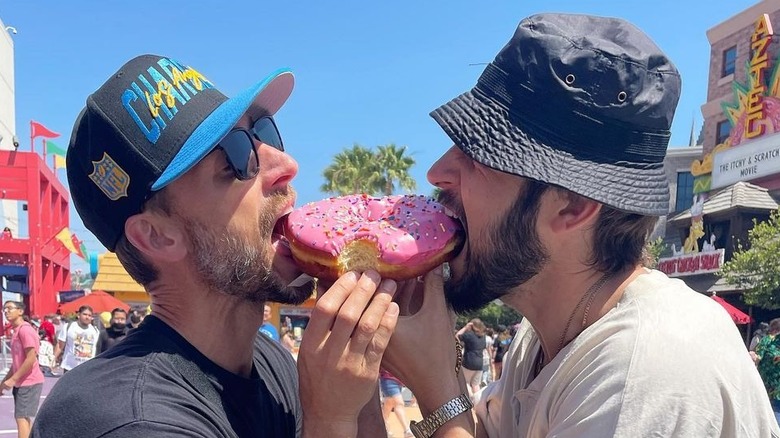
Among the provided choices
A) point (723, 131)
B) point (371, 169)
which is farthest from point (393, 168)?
point (723, 131)

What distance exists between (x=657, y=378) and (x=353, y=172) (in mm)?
27133

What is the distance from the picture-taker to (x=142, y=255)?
6.23 feet

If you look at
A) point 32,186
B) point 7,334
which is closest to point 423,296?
point 7,334

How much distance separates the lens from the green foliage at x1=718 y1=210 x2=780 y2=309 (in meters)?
19.9

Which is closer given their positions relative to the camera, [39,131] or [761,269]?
[761,269]

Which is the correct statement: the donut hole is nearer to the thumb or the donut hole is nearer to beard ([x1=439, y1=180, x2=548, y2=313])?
the thumb

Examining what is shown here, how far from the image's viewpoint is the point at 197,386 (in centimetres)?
163

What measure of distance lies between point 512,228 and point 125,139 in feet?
3.83

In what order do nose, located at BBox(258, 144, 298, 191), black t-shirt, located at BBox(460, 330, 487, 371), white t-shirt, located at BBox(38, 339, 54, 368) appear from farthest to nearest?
1. white t-shirt, located at BBox(38, 339, 54, 368)
2. black t-shirt, located at BBox(460, 330, 487, 371)
3. nose, located at BBox(258, 144, 298, 191)

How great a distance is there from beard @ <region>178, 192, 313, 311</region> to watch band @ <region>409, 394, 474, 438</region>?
65cm

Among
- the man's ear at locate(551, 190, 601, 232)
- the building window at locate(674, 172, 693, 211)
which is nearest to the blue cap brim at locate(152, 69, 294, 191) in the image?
the man's ear at locate(551, 190, 601, 232)

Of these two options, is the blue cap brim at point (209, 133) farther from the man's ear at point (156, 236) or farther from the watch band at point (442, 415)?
the watch band at point (442, 415)

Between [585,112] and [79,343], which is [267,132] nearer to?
[585,112]

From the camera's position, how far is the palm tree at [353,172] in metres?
28.3
